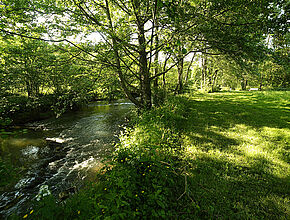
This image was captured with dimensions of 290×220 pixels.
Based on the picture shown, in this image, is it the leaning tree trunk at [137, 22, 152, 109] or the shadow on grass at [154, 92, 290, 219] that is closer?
the shadow on grass at [154, 92, 290, 219]

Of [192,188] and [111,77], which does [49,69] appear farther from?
[192,188]

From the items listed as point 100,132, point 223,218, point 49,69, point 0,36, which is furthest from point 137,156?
point 100,132

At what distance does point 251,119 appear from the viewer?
7102mm

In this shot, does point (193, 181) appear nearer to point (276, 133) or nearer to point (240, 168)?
point (240, 168)

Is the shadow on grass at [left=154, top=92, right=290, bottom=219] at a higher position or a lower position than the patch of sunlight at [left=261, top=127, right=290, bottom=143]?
lower

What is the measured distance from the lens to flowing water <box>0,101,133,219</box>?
4.90 m

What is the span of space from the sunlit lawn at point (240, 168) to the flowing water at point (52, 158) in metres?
3.99

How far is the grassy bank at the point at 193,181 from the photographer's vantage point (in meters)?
2.39

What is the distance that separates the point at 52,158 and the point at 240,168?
881 centimetres

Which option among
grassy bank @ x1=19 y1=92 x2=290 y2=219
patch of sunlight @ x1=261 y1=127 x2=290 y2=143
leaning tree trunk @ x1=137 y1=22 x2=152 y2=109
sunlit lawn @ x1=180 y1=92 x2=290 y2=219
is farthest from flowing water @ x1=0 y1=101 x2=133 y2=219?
patch of sunlight @ x1=261 y1=127 x2=290 y2=143

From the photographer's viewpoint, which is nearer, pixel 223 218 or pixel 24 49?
pixel 223 218

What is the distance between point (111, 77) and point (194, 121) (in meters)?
5.68

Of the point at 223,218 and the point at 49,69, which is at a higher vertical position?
the point at 49,69

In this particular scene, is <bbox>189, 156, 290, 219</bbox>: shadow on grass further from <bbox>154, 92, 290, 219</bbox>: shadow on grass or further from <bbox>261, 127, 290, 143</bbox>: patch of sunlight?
<bbox>261, 127, 290, 143</bbox>: patch of sunlight
